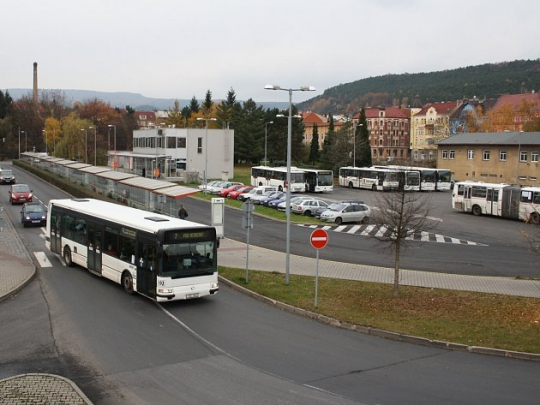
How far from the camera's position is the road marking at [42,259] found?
2418 cm

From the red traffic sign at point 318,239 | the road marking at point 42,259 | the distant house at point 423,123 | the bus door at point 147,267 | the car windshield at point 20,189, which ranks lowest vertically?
the road marking at point 42,259

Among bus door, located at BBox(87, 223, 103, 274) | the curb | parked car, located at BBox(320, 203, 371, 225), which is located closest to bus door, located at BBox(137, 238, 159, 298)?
bus door, located at BBox(87, 223, 103, 274)

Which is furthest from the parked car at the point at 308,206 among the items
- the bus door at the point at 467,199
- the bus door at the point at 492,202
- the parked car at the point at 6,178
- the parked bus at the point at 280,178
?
the parked car at the point at 6,178

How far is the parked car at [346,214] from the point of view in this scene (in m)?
39.6

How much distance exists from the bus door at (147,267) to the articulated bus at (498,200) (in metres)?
29.5

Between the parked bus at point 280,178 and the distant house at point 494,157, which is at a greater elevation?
the distant house at point 494,157

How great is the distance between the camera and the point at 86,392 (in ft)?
34.3

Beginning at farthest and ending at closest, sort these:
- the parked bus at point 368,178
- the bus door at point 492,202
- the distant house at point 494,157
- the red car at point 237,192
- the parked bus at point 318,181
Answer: the distant house at point 494,157, the parked bus at point 368,178, the parked bus at point 318,181, the red car at point 237,192, the bus door at point 492,202

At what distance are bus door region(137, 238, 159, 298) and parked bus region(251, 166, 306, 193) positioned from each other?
40.0 metres

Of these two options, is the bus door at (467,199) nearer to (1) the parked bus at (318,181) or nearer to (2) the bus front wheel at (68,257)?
(1) the parked bus at (318,181)

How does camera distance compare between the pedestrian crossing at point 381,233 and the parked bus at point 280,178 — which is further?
the parked bus at point 280,178

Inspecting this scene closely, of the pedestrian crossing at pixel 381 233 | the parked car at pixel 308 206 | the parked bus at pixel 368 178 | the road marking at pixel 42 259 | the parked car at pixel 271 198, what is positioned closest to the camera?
the road marking at pixel 42 259

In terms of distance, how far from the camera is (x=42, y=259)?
83.3 ft

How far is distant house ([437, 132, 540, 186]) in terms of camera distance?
64.1 m
